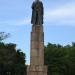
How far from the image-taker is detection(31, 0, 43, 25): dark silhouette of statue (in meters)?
36.8

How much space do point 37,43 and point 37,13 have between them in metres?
2.70

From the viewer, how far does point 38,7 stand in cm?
3712

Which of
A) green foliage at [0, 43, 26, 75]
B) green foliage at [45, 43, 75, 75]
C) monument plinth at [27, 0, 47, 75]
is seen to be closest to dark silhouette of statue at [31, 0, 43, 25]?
monument plinth at [27, 0, 47, 75]

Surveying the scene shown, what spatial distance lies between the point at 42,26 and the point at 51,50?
71.6 meters

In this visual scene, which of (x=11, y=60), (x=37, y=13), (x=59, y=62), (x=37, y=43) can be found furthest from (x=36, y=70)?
(x=59, y=62)

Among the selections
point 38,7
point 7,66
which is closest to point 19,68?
point 7,66

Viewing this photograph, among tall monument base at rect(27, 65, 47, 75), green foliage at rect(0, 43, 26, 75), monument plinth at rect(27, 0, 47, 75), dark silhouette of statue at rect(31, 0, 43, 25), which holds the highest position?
green foliage at rect(0, 43, 26, 75)

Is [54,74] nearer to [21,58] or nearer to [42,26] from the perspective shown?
[21,58]

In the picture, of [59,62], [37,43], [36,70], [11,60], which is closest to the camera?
[36,70]

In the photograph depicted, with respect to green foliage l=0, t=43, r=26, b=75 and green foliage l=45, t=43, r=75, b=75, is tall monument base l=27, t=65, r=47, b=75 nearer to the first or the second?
green foliage l=0, t=43, r=26, b=75

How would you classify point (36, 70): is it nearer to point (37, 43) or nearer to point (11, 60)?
point (37, 43)

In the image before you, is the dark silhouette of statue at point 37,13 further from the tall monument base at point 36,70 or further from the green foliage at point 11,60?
the green foliage at point 11,60

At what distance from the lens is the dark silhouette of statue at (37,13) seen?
36809 millimetres

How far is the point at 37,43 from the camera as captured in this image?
119 feet
